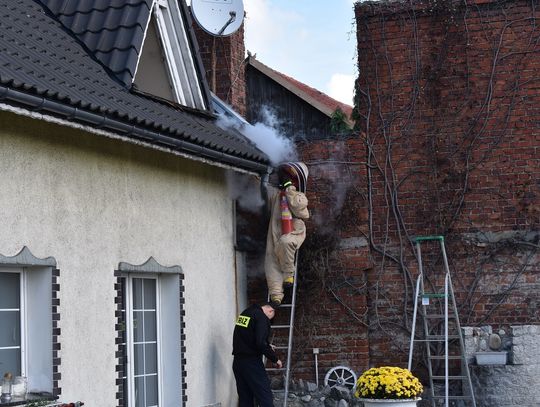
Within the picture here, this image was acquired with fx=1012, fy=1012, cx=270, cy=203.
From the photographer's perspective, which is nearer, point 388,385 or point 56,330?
point 56,330

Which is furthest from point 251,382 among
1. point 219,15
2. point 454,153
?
point 219,15

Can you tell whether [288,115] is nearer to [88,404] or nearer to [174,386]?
[174,386]

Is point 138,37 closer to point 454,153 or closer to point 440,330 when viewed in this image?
point 454,153

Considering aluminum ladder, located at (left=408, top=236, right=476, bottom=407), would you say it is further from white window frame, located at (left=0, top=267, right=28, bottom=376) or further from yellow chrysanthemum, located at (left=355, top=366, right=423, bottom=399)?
white window frame, located at (left=0, top=267, right=28, bottom=376)

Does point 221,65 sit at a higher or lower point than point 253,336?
higher

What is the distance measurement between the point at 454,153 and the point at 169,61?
13.0ft

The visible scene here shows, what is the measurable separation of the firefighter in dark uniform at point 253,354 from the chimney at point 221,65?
4.06m

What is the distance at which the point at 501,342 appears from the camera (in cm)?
1290

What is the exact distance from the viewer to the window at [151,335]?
1029 centimetres

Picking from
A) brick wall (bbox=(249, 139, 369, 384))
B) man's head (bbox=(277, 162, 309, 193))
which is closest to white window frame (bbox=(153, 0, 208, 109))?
man's head (bbox=(277, 162, 309, 193))

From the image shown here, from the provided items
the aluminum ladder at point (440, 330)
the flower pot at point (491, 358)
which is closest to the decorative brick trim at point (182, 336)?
the aluminum ladder at point (440, 330)

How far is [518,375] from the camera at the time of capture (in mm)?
12500

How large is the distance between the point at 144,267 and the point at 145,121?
1724mm

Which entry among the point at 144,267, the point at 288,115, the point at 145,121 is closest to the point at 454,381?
the point at 144,267
